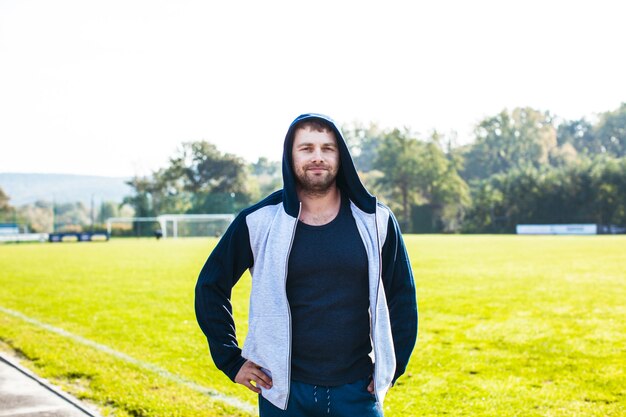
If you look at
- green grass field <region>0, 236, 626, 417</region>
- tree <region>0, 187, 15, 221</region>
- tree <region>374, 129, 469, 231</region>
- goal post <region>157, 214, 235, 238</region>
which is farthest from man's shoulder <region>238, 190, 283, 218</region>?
tree <region>0, 187, 15, 221</region>

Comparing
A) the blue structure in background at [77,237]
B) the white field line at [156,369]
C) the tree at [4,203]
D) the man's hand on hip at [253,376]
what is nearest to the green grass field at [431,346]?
the white field line at [156,369]

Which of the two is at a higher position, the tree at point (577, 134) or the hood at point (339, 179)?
the tree at point (577, 134)

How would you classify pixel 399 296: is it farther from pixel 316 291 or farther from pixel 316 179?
pixel 316 179

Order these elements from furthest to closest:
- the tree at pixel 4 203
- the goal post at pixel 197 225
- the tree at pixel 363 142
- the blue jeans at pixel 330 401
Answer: the tree at pixel 363 142, the tree at pixel 4 203, the goal post at pixel 197 225, the blue jeans at pixel 330 401

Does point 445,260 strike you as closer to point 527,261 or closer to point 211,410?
point 527,261

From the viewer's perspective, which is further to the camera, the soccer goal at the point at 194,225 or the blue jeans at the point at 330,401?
the soccer goal at the point at 194,225

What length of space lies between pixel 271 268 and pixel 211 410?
303 centimetres

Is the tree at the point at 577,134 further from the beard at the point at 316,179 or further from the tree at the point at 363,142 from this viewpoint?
the beard at the point at 316,179

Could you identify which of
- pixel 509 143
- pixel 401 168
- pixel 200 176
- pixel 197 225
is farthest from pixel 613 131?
pixel 197 225

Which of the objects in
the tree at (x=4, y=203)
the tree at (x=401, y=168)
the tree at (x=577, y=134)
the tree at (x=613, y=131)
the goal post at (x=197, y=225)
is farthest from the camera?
the tree at (x=577, y=134)

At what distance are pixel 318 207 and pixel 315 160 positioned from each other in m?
0.21

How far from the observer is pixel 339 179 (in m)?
2.82

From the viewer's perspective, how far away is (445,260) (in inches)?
875

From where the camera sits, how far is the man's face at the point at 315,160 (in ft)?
8.75
